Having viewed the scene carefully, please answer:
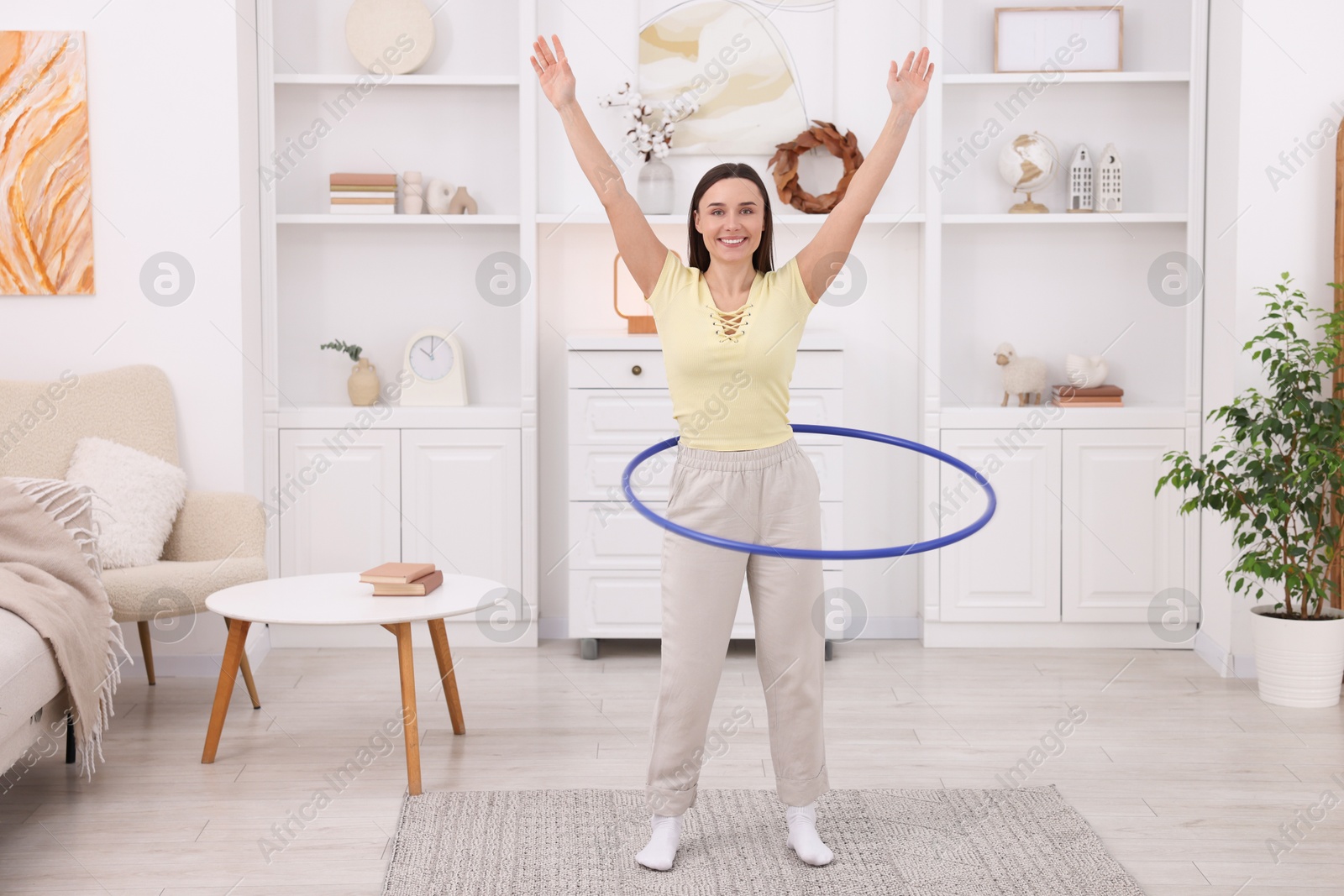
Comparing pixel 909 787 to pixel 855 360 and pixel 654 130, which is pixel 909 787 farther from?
pixel 654 130

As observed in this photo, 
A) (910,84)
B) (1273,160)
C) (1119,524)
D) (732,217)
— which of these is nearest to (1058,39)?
(1273,160)

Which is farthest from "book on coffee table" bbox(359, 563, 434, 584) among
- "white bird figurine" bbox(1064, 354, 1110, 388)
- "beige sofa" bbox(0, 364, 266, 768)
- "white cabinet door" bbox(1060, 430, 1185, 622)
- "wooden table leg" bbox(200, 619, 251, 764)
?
"white bird figurine" bbox(1064, 354, 1110, 388)

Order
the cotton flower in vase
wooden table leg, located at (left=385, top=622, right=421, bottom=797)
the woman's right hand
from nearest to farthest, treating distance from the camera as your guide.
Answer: the woman's right hand < wooden table leg, located at (left=385, top=622, right=421, bottom=797) < the cotton flower in vase

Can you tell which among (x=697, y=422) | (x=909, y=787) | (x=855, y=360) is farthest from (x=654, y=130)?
(x=909, y=787)

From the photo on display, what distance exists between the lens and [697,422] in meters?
2.33

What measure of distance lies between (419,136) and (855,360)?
5.89 ft

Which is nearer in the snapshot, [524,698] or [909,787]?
[909,787]

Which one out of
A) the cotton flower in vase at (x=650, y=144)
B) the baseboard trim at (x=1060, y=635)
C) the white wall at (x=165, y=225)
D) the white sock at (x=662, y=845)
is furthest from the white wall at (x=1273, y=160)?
the white wall at (x=165, y=225)

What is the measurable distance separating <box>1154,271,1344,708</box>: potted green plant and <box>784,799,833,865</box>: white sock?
1684 millimetres

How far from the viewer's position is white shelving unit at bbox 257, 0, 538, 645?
4160 mm

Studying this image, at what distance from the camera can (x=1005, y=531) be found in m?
4.17

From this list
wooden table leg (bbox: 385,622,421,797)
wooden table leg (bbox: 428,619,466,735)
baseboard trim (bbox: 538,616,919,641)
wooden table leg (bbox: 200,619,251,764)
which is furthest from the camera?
baseboard trim (bbox: 538,616,919,641)

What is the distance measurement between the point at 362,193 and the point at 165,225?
0.67 m

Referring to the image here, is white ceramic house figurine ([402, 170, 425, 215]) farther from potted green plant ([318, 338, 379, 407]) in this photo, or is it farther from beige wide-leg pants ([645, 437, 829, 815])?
beige wide-leg pants ([645, 437, 829, 815])
